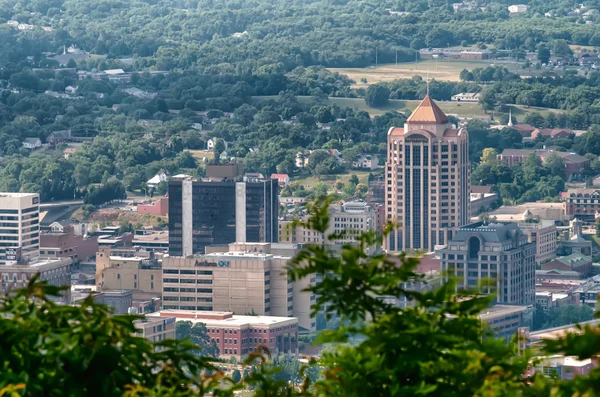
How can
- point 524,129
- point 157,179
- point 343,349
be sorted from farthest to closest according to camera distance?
point 524,129 < point 157,179 < point 343,349

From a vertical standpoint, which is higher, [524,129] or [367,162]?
[524,129]

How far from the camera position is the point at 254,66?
77188 mm

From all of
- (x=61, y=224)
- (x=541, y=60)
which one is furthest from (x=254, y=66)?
(x=61, y=224)

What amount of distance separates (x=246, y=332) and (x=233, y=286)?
371 centimetres

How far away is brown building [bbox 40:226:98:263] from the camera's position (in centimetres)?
4191

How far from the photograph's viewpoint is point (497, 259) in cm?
3734

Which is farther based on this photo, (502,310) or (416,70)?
(416,70)

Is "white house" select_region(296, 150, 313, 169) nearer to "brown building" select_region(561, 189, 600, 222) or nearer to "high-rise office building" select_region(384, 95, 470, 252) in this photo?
"brown building" select_region(561, 189, 600, 222)

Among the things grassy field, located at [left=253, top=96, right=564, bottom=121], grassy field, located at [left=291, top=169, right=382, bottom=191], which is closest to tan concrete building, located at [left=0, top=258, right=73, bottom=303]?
grassy field, located at [left=291, top=169, right=382, bottom=191]

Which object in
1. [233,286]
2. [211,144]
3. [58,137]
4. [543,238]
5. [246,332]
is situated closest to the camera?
[246,332]

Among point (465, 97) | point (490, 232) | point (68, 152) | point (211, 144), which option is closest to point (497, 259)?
point (490, 232)

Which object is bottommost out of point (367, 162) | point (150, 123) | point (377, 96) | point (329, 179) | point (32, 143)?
point (329, 179)

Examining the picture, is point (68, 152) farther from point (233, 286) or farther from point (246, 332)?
point (246, 332)

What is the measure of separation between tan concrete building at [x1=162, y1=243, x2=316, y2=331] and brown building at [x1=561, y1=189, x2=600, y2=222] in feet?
43.3
